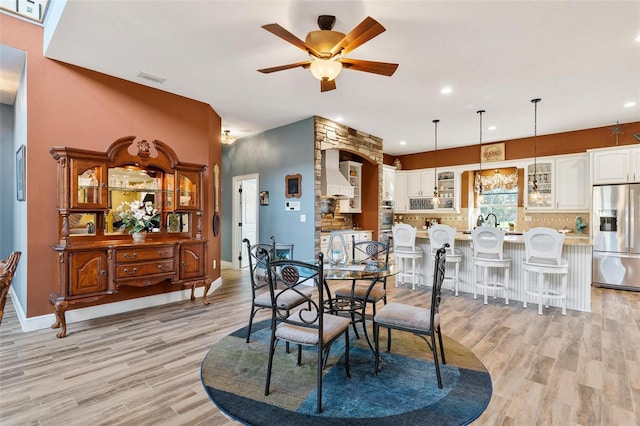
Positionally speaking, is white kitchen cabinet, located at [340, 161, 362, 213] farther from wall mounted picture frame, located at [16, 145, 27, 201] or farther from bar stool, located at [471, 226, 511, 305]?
wall mounted picture frame, located at [16, 145, 27, 201]

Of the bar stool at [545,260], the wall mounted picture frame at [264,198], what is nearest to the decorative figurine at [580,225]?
the bar stool at [545,260]

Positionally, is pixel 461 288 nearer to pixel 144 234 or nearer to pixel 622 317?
pixel 622 317

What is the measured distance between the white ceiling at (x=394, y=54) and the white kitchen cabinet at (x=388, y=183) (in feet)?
8.52

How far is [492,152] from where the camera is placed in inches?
291

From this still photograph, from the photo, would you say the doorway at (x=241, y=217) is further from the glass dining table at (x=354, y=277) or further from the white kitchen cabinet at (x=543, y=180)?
the white kitchen cabinet at (x=543, y=180)

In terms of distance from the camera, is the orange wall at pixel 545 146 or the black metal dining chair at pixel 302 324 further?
the orange wall at pixel 545 146

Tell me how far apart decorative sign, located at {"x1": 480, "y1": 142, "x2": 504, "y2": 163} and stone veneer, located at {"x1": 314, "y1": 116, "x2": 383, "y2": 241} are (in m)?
2.55

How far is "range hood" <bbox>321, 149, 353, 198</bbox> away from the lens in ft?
19.8

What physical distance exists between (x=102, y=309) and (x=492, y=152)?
26.4 feet

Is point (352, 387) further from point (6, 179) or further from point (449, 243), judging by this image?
point (6, 179)

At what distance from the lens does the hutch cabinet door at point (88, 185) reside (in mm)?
3436

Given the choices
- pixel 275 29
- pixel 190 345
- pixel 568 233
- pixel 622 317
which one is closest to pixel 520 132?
pixel 568 233

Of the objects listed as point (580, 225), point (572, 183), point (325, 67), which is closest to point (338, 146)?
point (325, 67)

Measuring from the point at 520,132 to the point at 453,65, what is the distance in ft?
13.3
